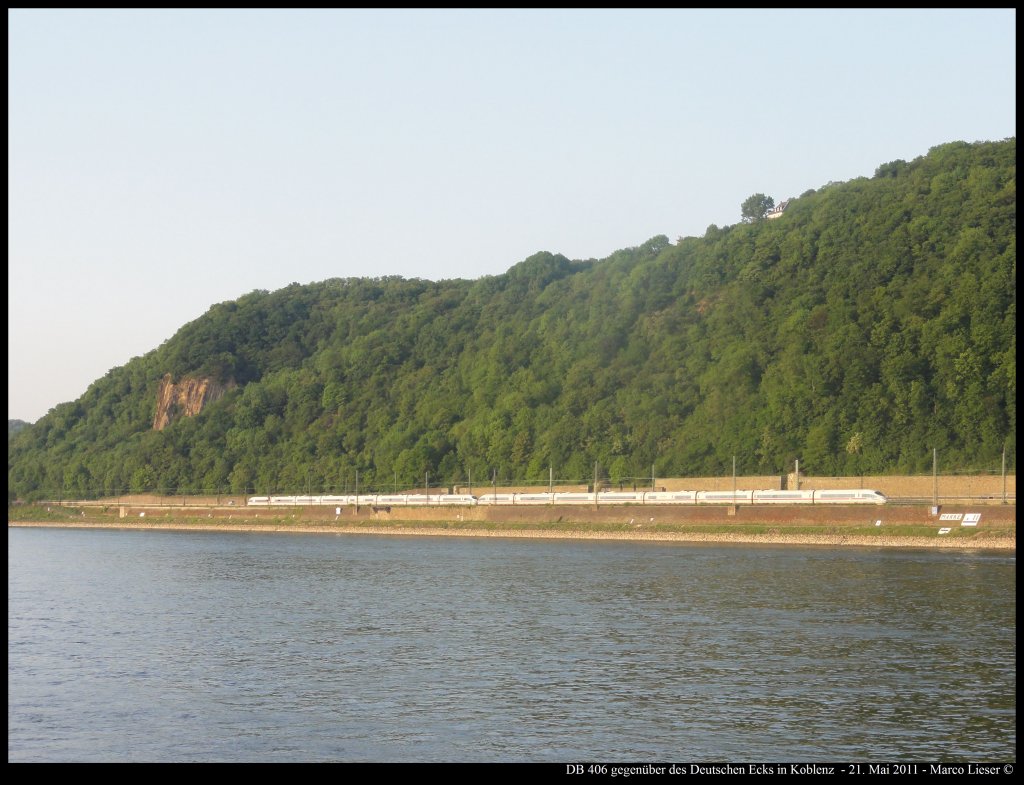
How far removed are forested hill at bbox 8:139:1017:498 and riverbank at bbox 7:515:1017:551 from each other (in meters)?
16.0

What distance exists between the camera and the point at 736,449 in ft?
301

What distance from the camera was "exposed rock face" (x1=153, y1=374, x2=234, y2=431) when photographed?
154 metres

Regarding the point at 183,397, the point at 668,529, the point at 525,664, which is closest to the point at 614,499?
the point at 668,529

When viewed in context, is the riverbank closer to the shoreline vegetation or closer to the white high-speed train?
the shoreline vegetation

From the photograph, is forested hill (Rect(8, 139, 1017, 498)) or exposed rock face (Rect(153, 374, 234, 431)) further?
exposed rock face (Rect(153, 374, 234, 431))

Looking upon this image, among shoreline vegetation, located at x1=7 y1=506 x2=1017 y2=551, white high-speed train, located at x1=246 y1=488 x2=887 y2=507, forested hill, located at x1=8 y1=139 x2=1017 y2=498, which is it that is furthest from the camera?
forested hill, located at x1=8 y1=139 x2=1017 y2=498

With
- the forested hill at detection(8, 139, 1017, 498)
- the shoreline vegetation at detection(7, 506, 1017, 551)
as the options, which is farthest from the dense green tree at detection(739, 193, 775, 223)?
the shoreline vegetation at detection(7, 506, 1017, 551)

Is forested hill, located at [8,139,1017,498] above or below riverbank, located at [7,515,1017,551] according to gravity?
above

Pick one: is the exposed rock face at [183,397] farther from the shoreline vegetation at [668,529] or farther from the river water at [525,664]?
the river water at [525,664]

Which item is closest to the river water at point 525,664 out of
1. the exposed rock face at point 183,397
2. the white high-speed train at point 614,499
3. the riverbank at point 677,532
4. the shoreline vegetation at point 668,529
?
the riverbank at point 677,532

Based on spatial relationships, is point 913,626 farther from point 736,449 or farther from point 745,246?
point 745,246

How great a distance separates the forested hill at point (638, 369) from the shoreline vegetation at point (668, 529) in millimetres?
15160

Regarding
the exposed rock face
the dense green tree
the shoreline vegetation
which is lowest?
the shoreline vegetation
